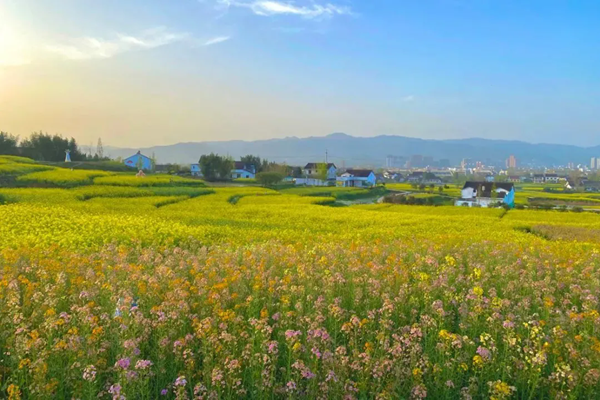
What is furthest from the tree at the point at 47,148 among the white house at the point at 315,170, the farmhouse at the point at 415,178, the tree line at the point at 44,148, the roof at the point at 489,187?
the farmhouse at the point at 415,178

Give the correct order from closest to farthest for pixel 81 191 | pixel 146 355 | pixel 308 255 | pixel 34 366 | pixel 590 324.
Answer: pixel 34 366
pixel 146 355
pixel 590 324
pixel 308 255
pixel 81 191

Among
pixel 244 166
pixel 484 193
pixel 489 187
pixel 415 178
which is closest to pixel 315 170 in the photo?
pixel 244 166

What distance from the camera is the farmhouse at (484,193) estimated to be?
5828cm

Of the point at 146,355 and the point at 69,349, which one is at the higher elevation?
the point at 69,349

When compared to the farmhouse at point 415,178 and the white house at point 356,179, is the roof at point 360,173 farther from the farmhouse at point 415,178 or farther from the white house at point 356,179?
the farmhouse at point 415,178

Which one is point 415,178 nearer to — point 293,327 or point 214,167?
point 214,167

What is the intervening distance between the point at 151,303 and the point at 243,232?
933cm

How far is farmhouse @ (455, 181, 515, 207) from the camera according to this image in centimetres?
5828

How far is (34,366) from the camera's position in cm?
369

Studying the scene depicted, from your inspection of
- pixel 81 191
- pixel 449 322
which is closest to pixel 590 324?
pixel 449 322

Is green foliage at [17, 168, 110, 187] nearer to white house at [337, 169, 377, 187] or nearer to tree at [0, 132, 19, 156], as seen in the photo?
tree at [0, 132, 19, 156]

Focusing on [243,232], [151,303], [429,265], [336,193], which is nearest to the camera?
[151,303]

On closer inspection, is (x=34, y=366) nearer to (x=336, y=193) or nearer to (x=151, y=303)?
(x=151, y=303)

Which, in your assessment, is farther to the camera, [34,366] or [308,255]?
[308,255]
